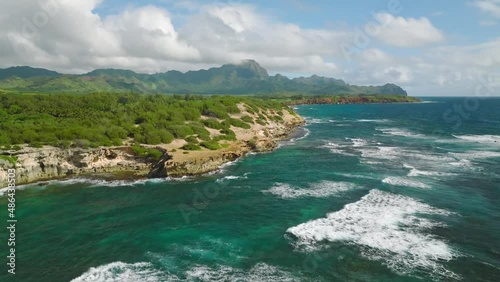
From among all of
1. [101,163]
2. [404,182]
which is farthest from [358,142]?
[101,163]

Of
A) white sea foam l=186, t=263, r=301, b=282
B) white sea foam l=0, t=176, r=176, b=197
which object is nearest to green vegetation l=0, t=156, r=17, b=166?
white sea foam l=0, t=176, r=176, b=197

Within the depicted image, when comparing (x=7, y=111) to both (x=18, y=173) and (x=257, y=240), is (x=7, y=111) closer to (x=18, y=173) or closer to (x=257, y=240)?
(x=18, y=173)

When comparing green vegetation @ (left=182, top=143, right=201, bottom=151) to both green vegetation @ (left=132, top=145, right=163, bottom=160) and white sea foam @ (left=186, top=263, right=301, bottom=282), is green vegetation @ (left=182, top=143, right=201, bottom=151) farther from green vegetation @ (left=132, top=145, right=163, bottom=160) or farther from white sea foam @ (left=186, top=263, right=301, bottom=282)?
white sea foam @ (left=186, top=263, right=301, bottom=282)

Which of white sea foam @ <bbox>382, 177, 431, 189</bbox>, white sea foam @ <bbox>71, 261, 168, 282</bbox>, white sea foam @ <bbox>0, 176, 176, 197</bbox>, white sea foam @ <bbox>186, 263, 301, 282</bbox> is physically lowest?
white sea foam @ <bbox>71, 261, 168, 282</bbox>

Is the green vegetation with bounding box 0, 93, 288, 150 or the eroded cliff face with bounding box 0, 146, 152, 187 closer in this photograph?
the eroded cliff face with bounding box 0, 146, 152, 187

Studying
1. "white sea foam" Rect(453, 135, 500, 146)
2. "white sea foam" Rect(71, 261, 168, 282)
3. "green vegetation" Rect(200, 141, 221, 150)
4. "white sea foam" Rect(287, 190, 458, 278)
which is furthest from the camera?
"white sea foam" Rect(453, 135, 500, 146)

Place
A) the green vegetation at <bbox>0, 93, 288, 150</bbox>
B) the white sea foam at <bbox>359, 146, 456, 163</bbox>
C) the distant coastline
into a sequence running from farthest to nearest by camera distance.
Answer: the white sea foam at <bbox>359, 146, 456, 163</bbox>, the green vegetation at <bbox>0, 93, 288, 150</bbox>, the distant coastline

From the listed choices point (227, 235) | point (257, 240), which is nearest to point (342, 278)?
point (257, 240)

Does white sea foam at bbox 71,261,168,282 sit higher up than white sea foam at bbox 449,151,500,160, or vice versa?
white sea foam at bbox 449,151,500,160
